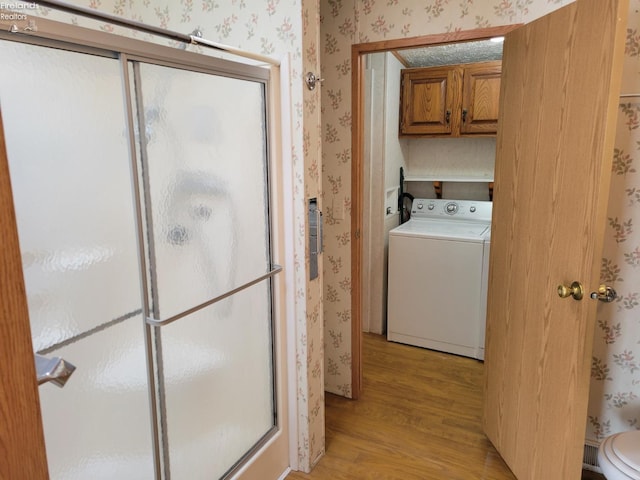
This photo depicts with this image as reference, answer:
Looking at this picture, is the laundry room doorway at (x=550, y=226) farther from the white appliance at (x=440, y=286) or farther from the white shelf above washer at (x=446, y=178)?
the white shelf above washer at (x=446, y=178)

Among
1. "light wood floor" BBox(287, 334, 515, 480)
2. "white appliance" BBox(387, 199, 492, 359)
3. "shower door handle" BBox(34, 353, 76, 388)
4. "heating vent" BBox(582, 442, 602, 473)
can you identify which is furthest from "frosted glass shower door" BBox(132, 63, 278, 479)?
"white appliance" BBox(387, 199, 492, 359)

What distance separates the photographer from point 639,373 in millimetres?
1871

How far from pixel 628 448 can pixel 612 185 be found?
0.99m

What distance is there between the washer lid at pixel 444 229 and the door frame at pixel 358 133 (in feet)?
2.58

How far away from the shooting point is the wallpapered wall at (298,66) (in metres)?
1.72

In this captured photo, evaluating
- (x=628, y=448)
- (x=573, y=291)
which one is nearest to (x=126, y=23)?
(x=573, y=291)

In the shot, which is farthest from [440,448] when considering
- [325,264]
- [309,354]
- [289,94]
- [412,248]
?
[289,94]

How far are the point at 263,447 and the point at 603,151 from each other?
1647mm

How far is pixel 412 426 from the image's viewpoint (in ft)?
7.64

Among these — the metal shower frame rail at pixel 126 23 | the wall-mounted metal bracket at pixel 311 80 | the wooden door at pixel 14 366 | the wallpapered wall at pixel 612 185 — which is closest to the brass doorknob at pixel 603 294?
the wallpapered wall at pixel 612 185

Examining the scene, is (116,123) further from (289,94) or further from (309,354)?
(309,354)

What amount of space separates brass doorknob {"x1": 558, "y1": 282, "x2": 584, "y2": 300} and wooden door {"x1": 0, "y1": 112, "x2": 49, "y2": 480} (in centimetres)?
150

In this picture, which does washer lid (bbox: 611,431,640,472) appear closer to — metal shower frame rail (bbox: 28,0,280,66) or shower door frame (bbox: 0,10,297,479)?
shower door frame (bbox: 0,10,297,479)

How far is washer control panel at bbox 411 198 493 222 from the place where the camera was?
344 cm
